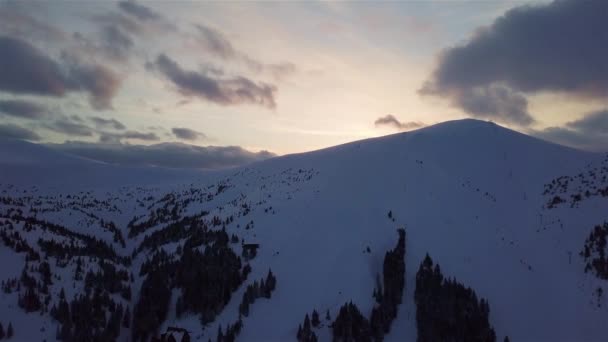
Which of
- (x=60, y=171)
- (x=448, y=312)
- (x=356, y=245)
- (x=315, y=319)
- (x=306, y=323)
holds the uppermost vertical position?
(x=60, y=171)

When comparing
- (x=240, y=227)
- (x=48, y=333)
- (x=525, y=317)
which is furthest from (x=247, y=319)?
(x=525, y=317)

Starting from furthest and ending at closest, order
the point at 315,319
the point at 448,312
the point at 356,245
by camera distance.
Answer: the point at 356,245 < the point at 448,312 < the point at 315,319

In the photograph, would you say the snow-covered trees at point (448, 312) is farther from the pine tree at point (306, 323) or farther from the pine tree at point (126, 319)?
the pine tree at point (126, 319)

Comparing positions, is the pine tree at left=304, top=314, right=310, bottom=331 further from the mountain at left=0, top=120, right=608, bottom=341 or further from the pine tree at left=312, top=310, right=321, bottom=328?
the mountain at left=0, top=120, right=608, bottom=341

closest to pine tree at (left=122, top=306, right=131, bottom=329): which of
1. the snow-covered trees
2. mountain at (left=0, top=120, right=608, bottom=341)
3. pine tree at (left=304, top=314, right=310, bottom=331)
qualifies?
mountain at (left=0, top=120, right=608, bottom=341)

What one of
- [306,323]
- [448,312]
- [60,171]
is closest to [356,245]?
[448,312]

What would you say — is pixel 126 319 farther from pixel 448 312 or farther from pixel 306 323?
pixel 448 312

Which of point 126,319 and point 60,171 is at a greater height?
point 60,171

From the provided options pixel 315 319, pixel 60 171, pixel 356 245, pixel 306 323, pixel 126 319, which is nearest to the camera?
pixel 306 323

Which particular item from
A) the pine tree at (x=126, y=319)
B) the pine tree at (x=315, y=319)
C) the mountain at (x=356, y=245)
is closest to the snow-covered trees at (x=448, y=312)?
the mountain at (x=356, y=245)
